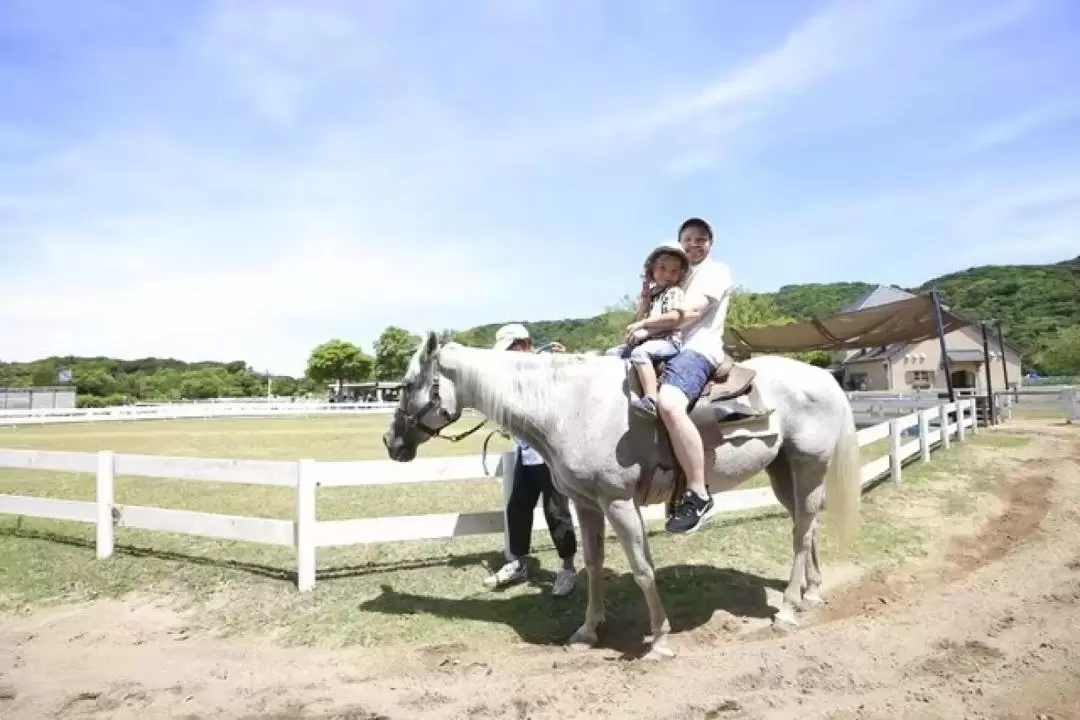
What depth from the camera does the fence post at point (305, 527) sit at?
538 centimetres

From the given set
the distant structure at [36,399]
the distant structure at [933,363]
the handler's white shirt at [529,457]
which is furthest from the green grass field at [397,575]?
the distant structure at [36,399]

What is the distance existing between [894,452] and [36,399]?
6424 cm

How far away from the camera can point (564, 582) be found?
17.3ft

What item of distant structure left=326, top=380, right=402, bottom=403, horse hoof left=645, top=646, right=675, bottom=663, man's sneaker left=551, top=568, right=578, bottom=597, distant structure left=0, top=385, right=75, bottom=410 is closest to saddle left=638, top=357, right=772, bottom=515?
horse hoof left=645, top=646, right=675, bottom=663

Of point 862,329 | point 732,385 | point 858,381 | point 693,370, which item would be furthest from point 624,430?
point 858,381

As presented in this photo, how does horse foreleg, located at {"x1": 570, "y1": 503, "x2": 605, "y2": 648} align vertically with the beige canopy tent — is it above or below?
below

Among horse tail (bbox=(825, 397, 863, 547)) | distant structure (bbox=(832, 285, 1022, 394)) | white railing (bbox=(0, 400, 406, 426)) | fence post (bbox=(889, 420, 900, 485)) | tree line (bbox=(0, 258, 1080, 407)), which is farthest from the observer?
tree line (bbox=(0, 258, 1080, 407))

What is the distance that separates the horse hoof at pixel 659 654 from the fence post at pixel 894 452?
286 inches

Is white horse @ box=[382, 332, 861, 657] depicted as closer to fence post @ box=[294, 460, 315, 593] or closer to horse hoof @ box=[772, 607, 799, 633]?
horse hoof @ box=[772, 607, 799, 633]

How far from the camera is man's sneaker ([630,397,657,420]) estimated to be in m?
3.92

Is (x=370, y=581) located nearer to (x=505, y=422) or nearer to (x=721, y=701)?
(x=505, y=422)

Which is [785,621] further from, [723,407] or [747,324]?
[747,324]

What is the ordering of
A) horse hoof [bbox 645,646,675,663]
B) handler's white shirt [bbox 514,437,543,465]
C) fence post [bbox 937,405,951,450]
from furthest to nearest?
1. fence post [bbox 937,405,951,450]
2. handler's white shirt [bbox 514,437,543,465]
3. horse hoof [bbox 645,646,675,663]

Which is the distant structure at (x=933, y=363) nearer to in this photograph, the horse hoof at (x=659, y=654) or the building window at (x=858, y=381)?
the building window at (x=858, y=381)
